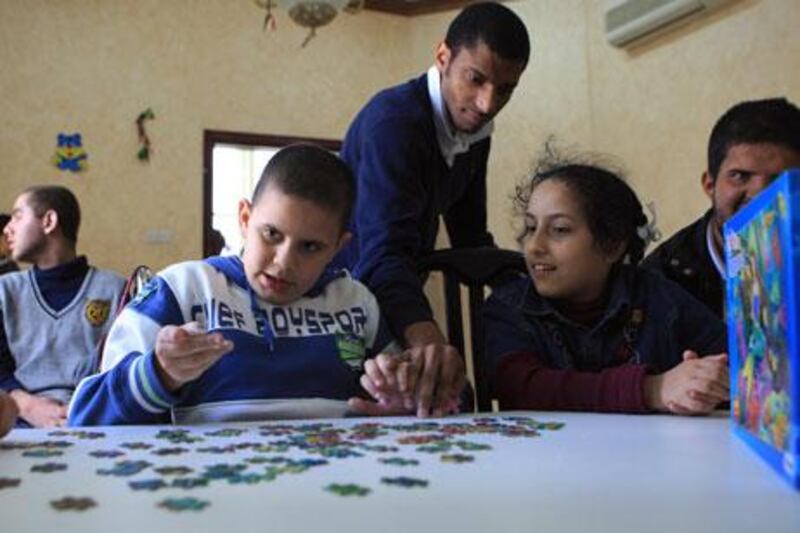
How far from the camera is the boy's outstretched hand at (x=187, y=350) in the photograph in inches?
39.0

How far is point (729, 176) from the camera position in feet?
5.71

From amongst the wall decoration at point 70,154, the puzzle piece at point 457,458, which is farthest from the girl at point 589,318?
the wall decoration at point 70,154

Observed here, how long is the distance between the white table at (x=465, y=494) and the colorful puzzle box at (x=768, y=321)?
0.11 ft

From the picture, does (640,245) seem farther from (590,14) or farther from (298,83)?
(298,83)

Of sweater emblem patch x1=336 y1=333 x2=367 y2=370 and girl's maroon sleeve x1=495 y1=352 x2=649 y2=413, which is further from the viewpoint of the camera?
sweater emblem patch x1=336 y1=333 x2=367 y2=370

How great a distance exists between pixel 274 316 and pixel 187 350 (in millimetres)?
381

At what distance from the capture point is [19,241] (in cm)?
288

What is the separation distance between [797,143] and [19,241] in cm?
247

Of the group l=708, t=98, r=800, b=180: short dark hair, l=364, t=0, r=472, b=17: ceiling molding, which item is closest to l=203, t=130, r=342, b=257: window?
l=364, t=0, r=472, b=17: ceiling molding

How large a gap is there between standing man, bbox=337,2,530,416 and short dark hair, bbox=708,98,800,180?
18.4 inches

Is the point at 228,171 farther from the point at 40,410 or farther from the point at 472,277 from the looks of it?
the point at 472,277

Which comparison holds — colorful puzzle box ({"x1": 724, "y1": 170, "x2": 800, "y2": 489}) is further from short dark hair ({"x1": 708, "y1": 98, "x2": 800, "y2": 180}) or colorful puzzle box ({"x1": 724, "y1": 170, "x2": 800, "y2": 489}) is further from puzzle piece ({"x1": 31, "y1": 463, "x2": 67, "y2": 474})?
short dark hair ({"x1": 708, "y1": 98, "x2": 800, "y2": 180})

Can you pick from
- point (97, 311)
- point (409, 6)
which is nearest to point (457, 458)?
point (97, 311)

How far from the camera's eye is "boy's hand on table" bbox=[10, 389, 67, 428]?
85.9 inches
